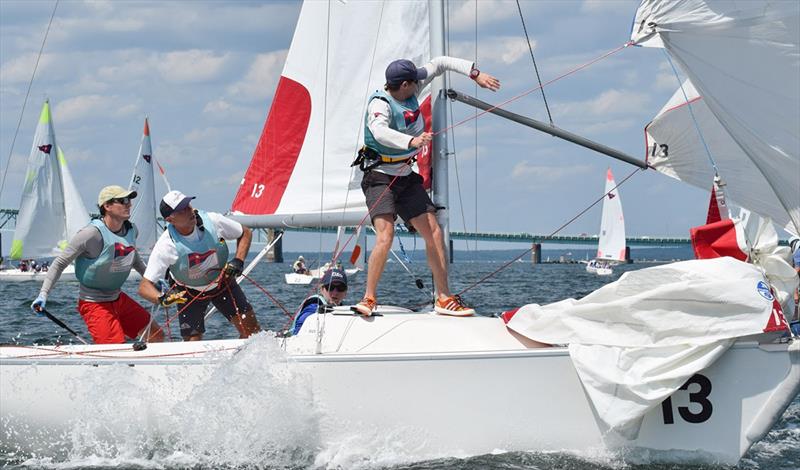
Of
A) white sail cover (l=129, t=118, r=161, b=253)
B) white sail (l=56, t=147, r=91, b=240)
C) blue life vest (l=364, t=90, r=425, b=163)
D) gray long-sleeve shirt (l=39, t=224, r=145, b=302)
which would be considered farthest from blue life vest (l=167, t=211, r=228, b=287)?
white sail (l=56, t=147, r=91, b=240)

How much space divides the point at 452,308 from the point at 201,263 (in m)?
1.58

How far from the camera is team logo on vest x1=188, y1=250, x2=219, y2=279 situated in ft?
20.3

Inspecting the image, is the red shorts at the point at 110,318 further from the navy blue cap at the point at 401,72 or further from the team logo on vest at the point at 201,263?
the navy blue cap at the point at 401,72

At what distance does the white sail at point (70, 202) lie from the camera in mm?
38334

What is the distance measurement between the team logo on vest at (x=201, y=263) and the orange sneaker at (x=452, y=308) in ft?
4.69

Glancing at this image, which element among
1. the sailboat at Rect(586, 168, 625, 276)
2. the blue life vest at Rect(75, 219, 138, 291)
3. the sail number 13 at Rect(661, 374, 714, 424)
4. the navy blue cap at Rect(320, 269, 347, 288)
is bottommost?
the sailboat at Rect(586, 168, 625, 276)

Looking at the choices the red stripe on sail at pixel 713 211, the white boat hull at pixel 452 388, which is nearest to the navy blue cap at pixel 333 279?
the white boat hull at pixel 452 388

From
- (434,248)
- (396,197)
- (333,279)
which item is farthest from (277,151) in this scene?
(434,248)

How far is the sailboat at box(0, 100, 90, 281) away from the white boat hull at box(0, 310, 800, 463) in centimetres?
3294

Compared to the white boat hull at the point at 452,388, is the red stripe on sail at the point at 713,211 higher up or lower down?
higher up

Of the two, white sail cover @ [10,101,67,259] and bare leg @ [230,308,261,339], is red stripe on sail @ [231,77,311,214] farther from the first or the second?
white sail cover @ [10,101,67,259]

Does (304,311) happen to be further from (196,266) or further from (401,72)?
(401,72)

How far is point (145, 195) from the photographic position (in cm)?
3834

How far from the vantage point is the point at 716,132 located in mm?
6062
